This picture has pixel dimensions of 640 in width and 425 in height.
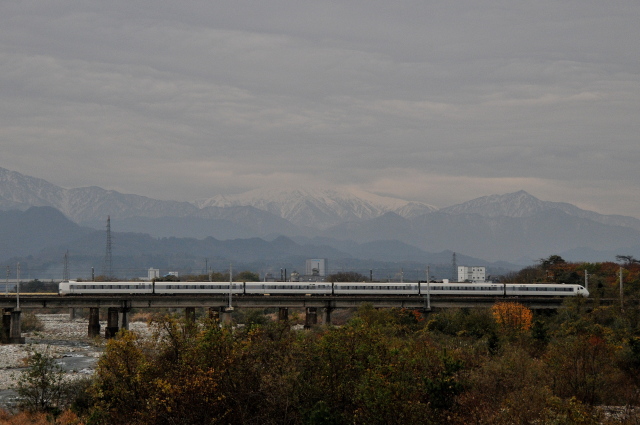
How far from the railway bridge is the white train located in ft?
5.86

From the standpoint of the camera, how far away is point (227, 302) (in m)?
103

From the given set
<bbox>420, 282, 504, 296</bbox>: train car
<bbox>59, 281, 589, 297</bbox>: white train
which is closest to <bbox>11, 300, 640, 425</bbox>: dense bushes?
<bbox>420, 282, 504, 296</bbox>: train car

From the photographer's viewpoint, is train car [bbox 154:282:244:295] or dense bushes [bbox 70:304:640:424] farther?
train car [bbox 154:282:244:295]

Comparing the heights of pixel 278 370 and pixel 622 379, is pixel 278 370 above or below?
above

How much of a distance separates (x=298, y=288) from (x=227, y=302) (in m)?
10.9

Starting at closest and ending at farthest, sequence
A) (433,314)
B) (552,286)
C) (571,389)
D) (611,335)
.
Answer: (571,389), (611,335), (433,314), (552,286)

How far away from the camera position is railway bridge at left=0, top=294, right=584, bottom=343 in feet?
330

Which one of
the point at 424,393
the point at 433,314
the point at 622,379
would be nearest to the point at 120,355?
the point at 424,393

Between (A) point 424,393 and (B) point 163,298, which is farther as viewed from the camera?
(B) point 163,298

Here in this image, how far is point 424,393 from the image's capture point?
33.8m

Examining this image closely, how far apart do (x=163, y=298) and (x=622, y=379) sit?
226 ft

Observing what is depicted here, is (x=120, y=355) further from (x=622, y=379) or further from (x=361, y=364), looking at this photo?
(x=622, y=379)

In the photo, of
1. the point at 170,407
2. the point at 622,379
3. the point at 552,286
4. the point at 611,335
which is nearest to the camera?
the point at 170,407

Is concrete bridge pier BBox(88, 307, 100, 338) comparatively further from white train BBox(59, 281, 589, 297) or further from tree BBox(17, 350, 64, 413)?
tree BBox(17, 350, 64, 413)
